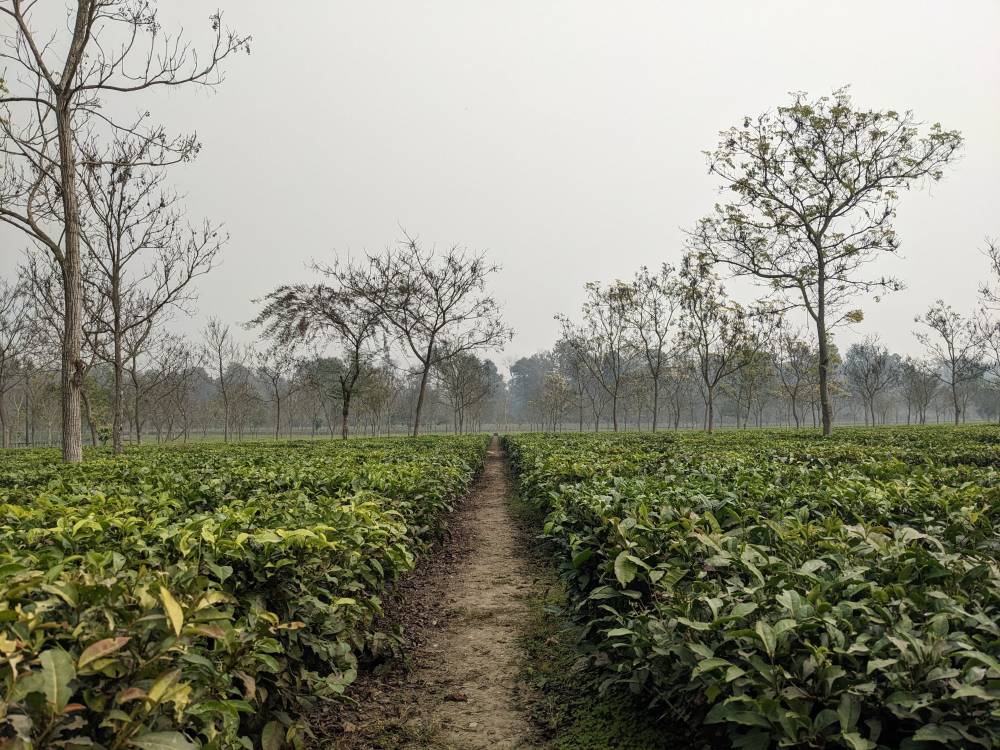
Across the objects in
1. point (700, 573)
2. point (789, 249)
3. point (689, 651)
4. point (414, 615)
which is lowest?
point (414, 615)

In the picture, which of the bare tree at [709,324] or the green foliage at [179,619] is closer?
the green foliage at [179,619]

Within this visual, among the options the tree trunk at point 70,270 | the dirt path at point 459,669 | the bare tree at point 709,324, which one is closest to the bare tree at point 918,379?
the bare tree at point 709,324

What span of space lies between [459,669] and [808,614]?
2603 millimetres

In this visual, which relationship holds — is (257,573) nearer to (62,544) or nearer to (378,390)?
(62,544)

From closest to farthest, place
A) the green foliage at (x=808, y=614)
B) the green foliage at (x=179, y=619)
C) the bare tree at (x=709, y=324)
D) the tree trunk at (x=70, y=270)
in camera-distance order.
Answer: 1. the green foliage at (x=179, y=619)
2. the green foliage at (x=808, y=614)
3. the tree trunk at (x=70, y=270)
4. the bare tree at (x=709, y=324)

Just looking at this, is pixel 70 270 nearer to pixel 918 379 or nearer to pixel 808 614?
pixel 808 614

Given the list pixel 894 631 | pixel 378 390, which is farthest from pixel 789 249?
pixel 378 390

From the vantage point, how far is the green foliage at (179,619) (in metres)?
1.35

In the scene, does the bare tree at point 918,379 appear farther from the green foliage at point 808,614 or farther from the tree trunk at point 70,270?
the tree trunk at point 70,270

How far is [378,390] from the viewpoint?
140 ft

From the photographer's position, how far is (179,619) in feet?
4.97

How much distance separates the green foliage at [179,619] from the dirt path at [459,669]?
1.28 ft

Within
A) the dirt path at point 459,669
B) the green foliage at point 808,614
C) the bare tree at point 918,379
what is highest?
the bare tree at point 918,379

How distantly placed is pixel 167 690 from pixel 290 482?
4.04m
